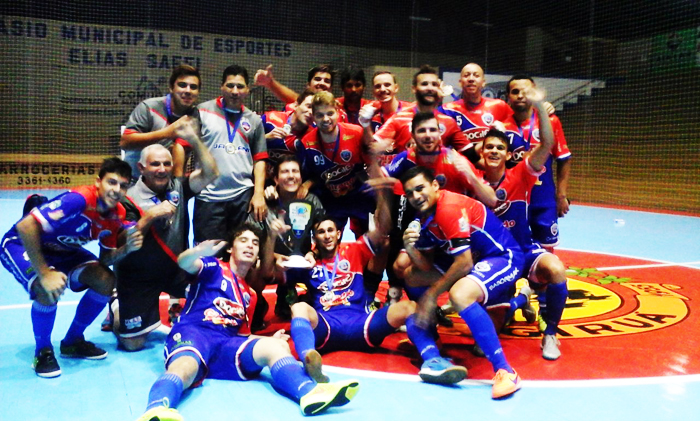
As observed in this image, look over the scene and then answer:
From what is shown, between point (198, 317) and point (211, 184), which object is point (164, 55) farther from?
point (198, 317)

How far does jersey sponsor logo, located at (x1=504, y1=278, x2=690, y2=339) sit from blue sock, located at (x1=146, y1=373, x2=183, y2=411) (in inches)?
102

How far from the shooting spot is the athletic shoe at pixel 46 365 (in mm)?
3559

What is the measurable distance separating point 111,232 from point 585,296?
415 centimetres

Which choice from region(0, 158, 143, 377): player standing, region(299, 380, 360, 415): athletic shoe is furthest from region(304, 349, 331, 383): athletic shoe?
region(0, 158, 143, 377): player standing

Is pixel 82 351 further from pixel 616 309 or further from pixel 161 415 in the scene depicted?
pixel 616 309

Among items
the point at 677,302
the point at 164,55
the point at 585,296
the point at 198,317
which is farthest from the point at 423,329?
the point at 164,55

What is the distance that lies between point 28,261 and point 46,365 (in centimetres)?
64

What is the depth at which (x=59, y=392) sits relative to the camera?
10.9 feet

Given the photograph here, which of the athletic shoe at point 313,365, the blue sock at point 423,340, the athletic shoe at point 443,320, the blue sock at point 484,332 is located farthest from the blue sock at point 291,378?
the athletic shoe at point 443,320

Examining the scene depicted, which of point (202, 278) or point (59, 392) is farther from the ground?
point (202, 278)

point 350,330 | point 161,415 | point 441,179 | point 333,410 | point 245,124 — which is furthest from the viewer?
point 245,124

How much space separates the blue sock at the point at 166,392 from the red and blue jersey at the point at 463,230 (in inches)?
68.1

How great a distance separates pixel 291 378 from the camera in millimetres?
3230

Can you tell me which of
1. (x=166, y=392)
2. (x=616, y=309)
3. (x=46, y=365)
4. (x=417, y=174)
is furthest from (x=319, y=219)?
(x=616, y=309)
